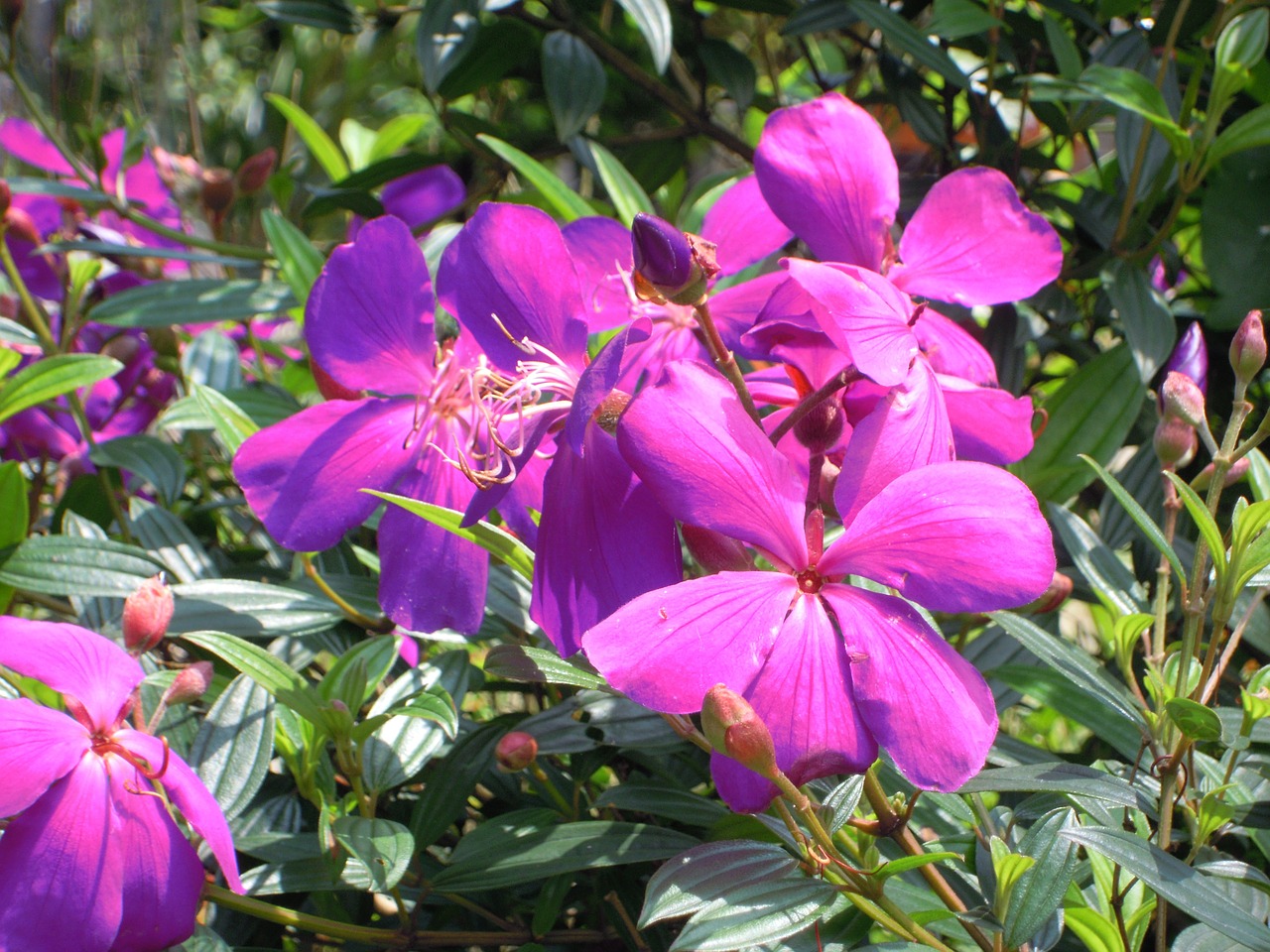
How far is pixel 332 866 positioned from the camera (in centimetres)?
64

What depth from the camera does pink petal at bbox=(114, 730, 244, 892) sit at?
0.57 metres

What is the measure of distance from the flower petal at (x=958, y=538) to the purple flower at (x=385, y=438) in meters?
0.26

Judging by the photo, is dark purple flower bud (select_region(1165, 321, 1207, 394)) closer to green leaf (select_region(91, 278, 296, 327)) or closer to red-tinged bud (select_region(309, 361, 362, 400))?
red-tinged bud (select_region(309, 361, 362, 400))

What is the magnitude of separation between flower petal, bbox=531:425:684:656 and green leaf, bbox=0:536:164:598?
45cm

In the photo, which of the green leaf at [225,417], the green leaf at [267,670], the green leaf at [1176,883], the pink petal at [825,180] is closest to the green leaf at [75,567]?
the green leaf at [225,417]

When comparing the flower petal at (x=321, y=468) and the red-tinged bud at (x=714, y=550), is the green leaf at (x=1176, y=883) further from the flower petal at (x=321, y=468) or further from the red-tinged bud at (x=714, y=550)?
the flower petal at (x=321, y=468)

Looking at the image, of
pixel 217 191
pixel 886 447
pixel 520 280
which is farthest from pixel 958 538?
pixel 217 191

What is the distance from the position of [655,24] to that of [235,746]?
0.77 metres

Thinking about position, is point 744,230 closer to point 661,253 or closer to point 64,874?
point 661,253

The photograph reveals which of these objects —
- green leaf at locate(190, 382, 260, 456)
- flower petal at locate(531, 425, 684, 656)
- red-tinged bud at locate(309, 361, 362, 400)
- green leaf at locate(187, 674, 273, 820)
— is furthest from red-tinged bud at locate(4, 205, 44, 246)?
flower petal at locate(531, 425, 684, 656)

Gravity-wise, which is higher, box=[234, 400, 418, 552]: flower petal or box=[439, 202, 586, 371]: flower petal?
box=[439, 202, 586, 371]: flower petal

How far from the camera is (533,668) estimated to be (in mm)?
570

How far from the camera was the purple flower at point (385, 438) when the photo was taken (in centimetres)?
65

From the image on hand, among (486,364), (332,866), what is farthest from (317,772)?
(486,364)
